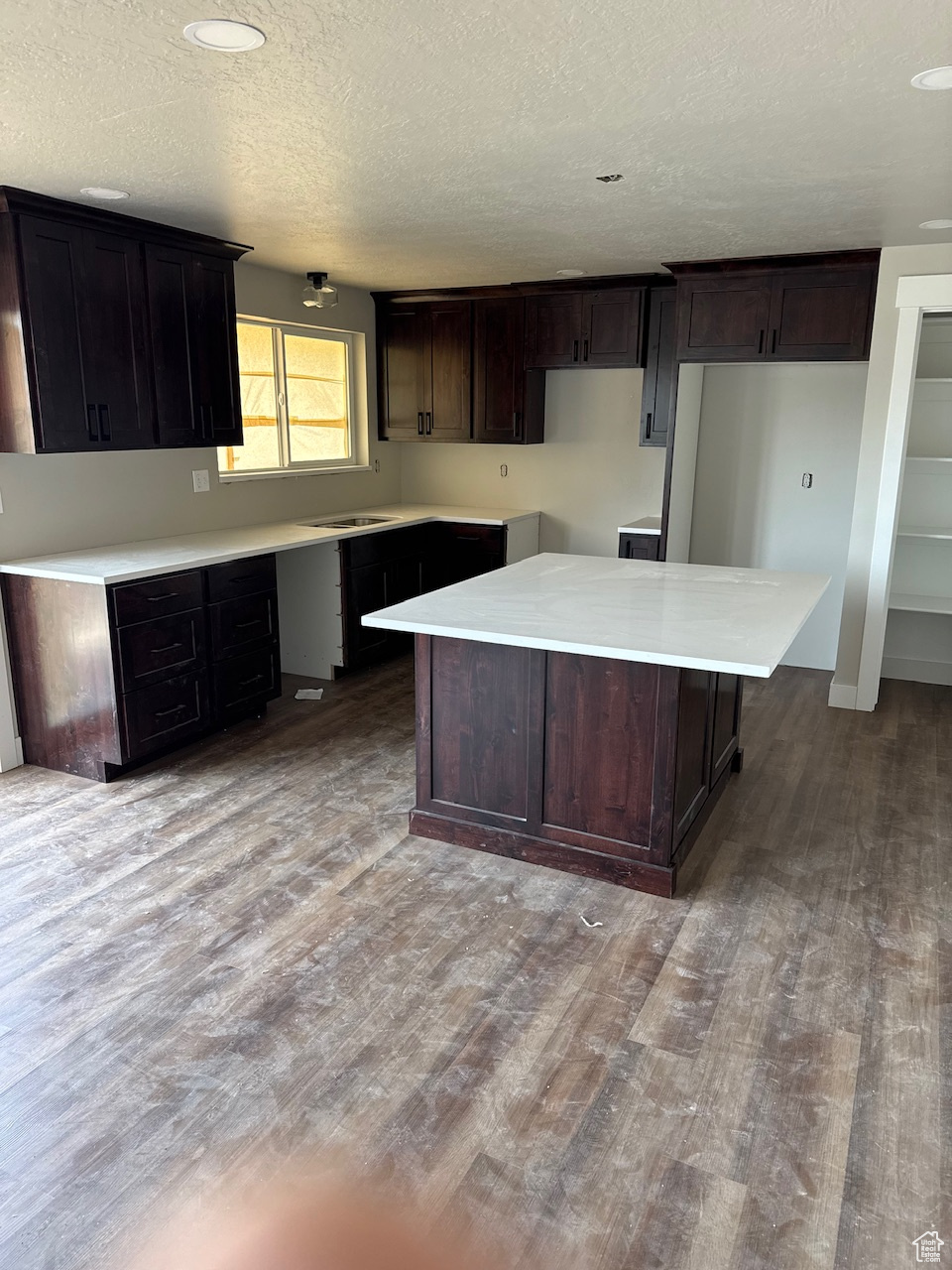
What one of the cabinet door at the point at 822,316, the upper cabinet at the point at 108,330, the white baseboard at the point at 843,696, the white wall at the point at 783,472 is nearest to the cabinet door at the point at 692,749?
the white baseboard at the point at 843,696

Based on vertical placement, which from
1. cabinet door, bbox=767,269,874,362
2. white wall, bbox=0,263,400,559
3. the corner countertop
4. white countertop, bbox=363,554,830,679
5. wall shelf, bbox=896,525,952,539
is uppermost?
cabinet door, bbox=767,269,874,362

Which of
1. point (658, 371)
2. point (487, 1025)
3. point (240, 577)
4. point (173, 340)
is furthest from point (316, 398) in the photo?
point (487, 1025)

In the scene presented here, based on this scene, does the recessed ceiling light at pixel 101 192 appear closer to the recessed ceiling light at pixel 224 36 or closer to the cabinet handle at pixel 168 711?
the recessed ceiling light at pixel 224 36

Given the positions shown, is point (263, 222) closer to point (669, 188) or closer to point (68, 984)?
point (669, 188)

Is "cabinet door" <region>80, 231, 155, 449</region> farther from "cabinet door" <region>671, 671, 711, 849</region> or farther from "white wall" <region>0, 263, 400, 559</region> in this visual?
"cabinet door" <region>671, 671, 711, 849</region>

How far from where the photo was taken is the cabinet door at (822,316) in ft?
14.4

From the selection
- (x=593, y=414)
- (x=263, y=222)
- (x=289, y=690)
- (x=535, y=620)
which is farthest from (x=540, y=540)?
(x=535, y=620)

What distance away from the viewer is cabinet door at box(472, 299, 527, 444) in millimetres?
5625

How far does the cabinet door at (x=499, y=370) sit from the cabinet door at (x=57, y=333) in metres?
2.79

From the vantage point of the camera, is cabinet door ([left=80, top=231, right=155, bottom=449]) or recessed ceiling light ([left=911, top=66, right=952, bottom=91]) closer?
recessed ceiling light ([left=911, top=66, right=952, bottom=91])

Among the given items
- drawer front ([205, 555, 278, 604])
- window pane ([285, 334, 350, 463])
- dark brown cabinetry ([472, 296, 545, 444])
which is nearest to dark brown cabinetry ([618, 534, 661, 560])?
dark brown cabinetry ([472, 296, 545, 444])

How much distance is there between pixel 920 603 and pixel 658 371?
2000 mm

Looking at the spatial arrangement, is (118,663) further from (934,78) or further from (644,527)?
(934,78)

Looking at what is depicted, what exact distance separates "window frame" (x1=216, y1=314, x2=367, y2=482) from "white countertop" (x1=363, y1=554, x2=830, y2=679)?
204 centimetres
